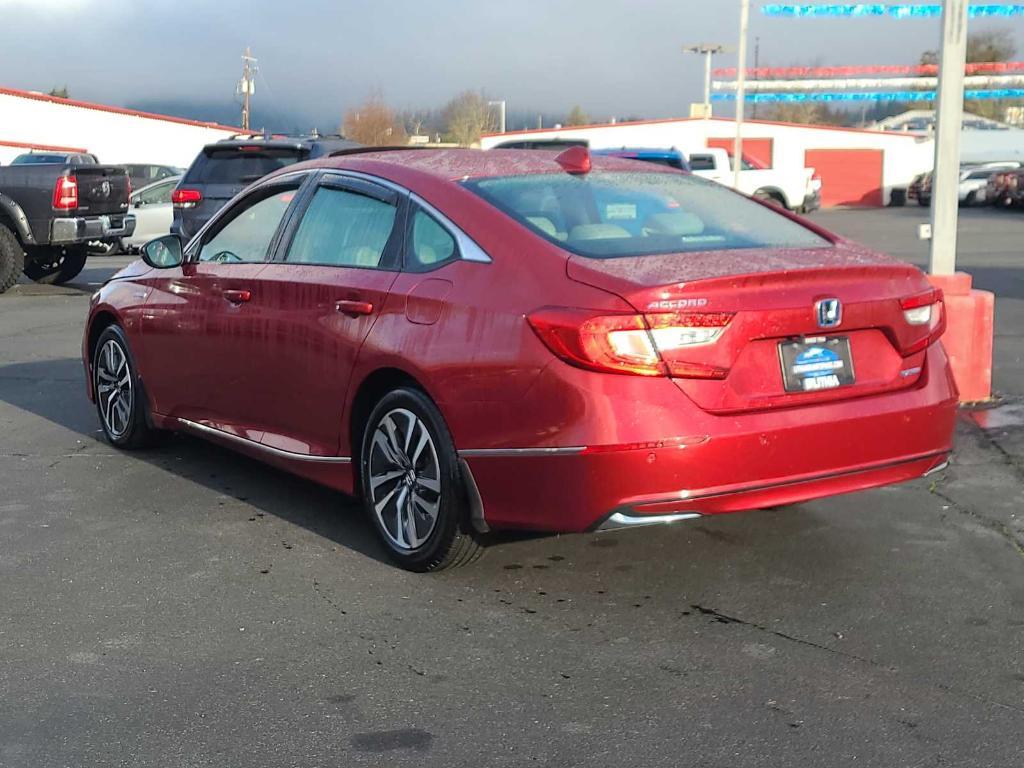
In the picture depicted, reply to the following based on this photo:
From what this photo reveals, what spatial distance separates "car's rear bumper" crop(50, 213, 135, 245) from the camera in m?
15.8

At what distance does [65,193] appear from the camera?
15859 millimetres

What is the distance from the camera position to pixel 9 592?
4.97m

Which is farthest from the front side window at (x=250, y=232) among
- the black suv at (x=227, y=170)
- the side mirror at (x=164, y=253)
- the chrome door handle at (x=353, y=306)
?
the black suv at (x=227, y=170)

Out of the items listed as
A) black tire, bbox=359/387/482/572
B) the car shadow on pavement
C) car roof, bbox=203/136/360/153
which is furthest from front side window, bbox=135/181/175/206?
black tire, bbox=359/387/482/572

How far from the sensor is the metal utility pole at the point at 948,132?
8141mm

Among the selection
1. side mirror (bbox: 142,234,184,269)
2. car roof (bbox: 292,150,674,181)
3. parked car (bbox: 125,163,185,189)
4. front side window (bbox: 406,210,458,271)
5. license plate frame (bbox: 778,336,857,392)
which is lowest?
license plate frame (bbox: 778,336,857,392)

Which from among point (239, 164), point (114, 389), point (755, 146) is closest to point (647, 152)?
point (239, 164)

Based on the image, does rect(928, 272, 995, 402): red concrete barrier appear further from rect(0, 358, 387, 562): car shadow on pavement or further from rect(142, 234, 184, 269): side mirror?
rect(142, 234, 184, 269): side mirror

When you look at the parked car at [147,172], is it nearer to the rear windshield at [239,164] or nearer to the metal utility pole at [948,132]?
the rear windshield at [239,164]

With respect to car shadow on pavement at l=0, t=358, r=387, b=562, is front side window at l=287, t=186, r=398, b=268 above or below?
above

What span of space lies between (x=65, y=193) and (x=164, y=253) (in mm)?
9963

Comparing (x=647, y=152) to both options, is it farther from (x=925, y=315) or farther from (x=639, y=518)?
(x=639, y=518)

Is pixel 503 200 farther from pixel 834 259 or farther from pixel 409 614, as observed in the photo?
pixel 409 614

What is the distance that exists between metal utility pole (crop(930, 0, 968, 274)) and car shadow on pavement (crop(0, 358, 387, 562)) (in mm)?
4270
